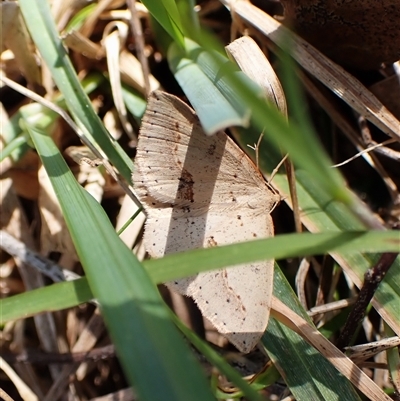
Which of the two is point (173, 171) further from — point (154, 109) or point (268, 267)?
point (268, 267)

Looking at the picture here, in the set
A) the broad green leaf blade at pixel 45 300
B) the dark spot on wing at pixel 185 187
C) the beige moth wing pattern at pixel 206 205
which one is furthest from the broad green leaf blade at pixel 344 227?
the broad green leaf blade at pixel 45 300

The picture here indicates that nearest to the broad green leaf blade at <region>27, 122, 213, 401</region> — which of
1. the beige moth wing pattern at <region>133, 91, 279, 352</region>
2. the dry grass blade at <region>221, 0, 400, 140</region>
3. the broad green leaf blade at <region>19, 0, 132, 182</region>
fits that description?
the beige moth wing pattern at <region>133, 91, 279, 352</region>

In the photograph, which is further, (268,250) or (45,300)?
(45,300)

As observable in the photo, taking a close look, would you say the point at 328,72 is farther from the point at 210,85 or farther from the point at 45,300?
the point at 45,300

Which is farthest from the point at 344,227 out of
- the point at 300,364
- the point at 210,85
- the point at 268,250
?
the point at 268,250

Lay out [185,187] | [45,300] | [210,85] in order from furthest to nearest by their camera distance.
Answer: [185,187]
[210,85]
[45,300]

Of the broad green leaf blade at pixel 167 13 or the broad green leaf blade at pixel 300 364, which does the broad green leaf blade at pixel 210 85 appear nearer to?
the broad green leaf blade at pixel 167 13
